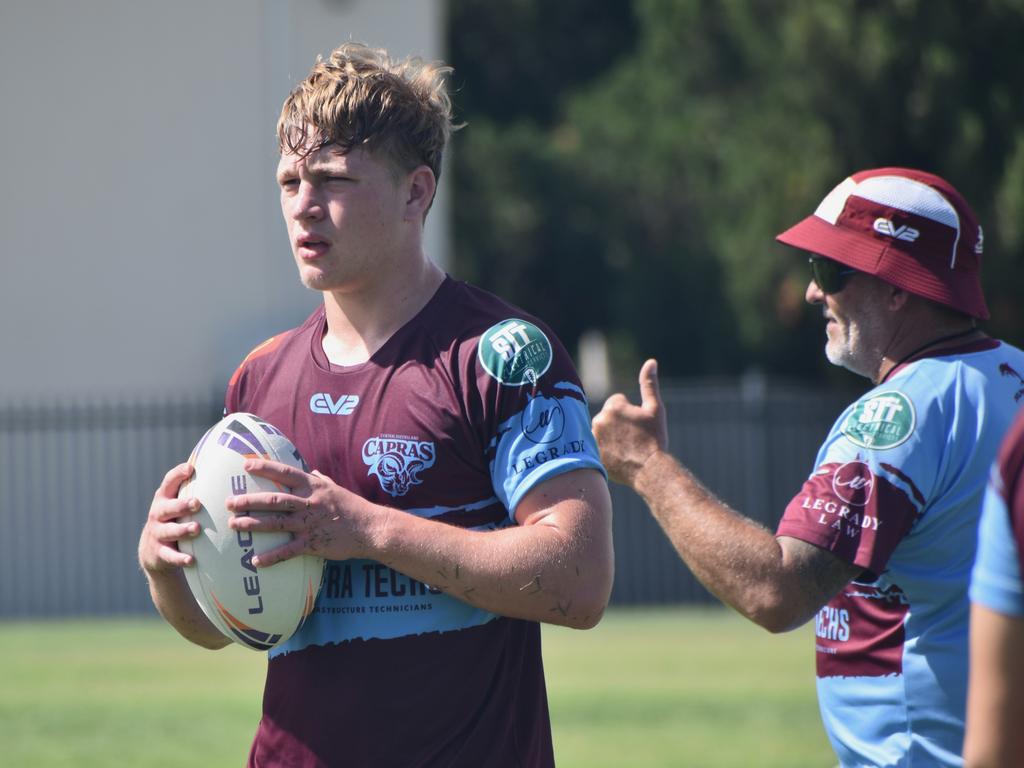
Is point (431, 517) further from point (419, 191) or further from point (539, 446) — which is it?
point (419, 191)

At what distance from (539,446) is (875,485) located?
0.73 m

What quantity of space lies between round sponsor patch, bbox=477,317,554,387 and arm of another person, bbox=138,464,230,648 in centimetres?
73

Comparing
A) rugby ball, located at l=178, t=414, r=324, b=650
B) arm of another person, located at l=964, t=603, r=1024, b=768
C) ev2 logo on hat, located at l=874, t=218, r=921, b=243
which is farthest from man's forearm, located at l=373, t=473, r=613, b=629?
arm of another person, located at l=964, t=603, r=1024, b=768

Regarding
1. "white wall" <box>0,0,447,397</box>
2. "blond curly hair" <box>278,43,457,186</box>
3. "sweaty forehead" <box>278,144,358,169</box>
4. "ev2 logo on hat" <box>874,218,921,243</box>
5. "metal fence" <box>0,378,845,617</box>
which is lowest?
"metal fence" <box>0,378,845,617</box>

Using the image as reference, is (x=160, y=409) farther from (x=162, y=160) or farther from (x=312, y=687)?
(x=312, y=687)

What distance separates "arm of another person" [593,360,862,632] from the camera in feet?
10.9

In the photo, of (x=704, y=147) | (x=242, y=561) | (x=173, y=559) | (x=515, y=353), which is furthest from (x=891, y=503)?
(x=704, y=147)

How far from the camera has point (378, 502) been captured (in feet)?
11.0

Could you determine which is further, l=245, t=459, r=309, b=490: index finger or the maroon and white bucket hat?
the maroon and white bucket hat

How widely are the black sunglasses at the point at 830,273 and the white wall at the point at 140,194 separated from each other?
1769cm

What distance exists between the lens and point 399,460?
3.33m

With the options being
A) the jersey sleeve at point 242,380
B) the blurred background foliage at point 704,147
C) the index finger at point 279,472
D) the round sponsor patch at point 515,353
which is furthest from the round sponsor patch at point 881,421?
the blurred background foliage at point 704,147

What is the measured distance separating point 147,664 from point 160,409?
6990mm

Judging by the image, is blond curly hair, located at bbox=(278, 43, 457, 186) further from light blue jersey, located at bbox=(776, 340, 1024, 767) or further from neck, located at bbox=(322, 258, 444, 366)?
light blue jersey, located at bbox=(776, 340, 1024, 767)
